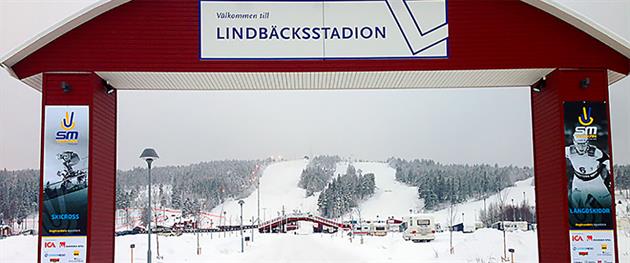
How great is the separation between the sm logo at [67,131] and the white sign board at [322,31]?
2350 mm

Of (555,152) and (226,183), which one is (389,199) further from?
(555,152)

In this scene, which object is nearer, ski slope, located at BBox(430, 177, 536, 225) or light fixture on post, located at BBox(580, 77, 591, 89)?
light fixture on post, located at BBox(580, 77, 591, 89)

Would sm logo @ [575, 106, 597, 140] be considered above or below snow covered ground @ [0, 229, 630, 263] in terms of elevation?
above

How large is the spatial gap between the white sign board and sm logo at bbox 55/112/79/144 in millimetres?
2350

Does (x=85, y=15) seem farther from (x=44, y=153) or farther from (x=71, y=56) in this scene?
(x=44, y=153)

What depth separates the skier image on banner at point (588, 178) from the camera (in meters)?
10.8

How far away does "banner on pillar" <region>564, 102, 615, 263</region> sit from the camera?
1062 cm

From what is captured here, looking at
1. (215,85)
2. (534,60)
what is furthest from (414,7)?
(215,85)

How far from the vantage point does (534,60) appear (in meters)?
10.9

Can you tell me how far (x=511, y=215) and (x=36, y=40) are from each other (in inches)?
1653

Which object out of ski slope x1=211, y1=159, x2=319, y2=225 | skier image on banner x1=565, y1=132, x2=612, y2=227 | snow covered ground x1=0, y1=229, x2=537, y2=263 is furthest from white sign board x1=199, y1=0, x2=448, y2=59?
ski slope x1=211, y1=159, x2=319, y2=225

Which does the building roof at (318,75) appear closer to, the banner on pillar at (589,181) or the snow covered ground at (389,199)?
the banner on pillar at (589,181)

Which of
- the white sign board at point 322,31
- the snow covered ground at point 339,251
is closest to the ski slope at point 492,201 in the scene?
the snow covered ground at point 339,251

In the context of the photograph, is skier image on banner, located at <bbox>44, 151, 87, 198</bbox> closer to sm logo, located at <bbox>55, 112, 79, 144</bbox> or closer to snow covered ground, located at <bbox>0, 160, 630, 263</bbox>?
sm logo, located at <bbox>55, 112, 79, 144</bbox>
